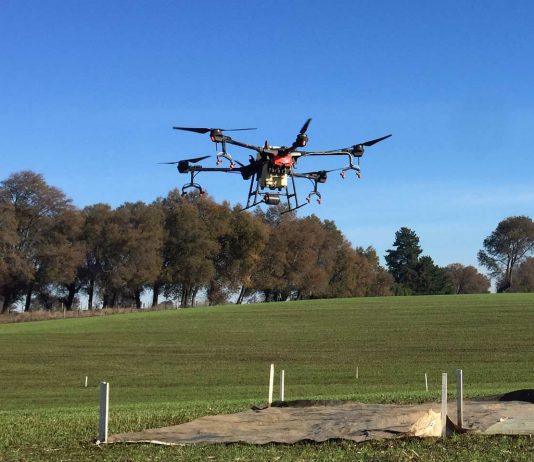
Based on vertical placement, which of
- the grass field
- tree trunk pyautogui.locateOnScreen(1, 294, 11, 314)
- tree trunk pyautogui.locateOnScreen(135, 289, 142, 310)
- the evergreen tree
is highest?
the evergreen tree

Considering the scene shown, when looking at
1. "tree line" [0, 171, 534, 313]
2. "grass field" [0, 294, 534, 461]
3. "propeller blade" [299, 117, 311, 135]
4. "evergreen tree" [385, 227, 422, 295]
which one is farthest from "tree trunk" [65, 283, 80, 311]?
"propeller blade" [299, 117, 311, 135]

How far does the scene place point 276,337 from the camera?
1944 inches

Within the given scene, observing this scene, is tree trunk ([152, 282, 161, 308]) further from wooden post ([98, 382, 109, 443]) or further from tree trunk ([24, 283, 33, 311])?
wooden post ([98, 382, 109, 443])

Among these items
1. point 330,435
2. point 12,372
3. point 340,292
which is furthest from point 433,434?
point 340,292

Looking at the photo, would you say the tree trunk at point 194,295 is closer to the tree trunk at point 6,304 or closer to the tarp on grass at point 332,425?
the tree trunk at point 6,304

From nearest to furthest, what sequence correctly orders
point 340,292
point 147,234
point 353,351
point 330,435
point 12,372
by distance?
point 330,435 < point 12,372 < point 353,351 < point 147,234 < point 340,292

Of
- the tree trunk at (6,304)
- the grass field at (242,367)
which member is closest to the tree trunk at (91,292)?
the tree trunk at (6,304)

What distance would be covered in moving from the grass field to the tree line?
427 inches

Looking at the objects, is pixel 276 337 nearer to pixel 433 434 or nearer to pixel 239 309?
pixel 239 309

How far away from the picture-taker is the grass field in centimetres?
1231

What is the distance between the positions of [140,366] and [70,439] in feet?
76.7

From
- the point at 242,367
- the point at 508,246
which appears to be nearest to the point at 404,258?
the point at 508,246

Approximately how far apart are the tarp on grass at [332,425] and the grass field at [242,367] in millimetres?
554

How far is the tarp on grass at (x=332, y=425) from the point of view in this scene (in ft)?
42.8
